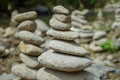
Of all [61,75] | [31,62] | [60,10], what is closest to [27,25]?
[31,62]

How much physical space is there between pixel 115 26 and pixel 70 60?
683 cm

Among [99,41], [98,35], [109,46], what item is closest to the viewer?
[109,46]

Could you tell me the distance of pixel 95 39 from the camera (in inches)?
419

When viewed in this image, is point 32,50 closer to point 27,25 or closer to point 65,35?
point 27,25

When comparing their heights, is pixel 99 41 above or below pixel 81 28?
below

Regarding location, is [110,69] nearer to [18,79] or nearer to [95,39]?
[18,79]

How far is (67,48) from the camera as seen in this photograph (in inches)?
185

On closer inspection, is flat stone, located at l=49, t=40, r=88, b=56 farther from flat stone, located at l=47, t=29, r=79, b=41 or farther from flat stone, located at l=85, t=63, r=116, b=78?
flat stone, located at l=85, t=63, r=116, b=78

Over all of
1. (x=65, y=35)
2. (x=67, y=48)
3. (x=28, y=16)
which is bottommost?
(x=67, y=48)

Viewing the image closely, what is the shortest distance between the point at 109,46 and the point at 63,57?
199 inches

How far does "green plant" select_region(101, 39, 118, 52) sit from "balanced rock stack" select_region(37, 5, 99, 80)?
15.2ft

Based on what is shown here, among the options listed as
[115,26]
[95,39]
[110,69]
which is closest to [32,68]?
[110,69]

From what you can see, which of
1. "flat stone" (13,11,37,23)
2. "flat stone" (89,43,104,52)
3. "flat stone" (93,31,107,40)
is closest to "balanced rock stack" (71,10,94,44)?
"flat stone" (93,31,107,40)

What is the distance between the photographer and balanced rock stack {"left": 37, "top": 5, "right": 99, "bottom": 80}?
15.1 feet
